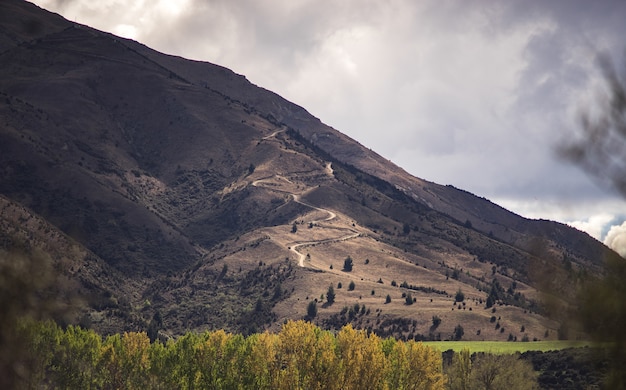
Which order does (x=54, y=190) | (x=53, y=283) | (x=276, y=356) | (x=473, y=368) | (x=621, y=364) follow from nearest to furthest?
1. (x=53, y=283)
2. (x=621, y=364)
3. (x=276, y=356)
4. (x=473, y=368)
5. (x=54, y=190)

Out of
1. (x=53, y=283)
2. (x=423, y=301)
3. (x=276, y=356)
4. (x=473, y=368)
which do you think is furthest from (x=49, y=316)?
(x=423, y=301)

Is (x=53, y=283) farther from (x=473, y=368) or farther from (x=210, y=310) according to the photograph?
(x=210, y=310)

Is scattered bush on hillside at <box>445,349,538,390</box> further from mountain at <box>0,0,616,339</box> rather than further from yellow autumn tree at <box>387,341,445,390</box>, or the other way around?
mountain at <box>0,0,616,339</box>

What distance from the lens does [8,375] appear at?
748 cm

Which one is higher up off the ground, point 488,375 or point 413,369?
point 488,375

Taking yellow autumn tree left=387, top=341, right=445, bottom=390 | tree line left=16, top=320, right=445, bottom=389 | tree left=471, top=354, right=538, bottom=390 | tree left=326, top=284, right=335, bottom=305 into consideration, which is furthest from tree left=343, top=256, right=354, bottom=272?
yellow autumn tree left=387, top=341, right=445, bottom=390

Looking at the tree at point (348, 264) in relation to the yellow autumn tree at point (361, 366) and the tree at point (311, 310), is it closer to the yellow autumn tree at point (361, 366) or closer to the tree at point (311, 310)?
the tree at point (311, 310)

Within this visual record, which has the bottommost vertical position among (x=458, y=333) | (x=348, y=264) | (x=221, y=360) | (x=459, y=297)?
(x=221, y=360)

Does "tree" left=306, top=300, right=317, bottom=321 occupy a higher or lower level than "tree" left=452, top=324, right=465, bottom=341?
lower

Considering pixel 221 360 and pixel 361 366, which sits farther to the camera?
pixel 221 360

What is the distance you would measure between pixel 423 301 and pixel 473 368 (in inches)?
2537

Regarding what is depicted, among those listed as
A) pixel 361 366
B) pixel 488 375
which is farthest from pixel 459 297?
pixel 361 366

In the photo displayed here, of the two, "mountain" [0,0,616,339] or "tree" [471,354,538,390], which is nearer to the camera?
"tree" [471,354,538,390]

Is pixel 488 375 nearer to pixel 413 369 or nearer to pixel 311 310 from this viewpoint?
pixel 413 369
